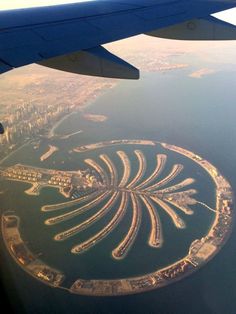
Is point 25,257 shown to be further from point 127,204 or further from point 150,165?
point 150,165

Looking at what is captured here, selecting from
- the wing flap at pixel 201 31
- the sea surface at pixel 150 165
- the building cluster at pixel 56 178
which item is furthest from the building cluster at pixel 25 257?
the wing flap at pixel 201 31

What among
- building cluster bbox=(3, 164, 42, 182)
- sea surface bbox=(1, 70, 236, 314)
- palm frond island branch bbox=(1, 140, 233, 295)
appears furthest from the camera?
building cluster bbox=(3, 164, 42, 182)

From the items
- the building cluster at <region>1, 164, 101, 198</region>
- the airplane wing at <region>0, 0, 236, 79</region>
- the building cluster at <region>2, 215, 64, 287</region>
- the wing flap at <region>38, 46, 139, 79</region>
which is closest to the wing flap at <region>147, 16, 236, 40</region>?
the airplane wing at <region>0, 0, 236, 79</region>

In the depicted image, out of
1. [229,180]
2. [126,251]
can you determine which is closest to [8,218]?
[126,251]

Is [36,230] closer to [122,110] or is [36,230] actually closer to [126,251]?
[126,251]

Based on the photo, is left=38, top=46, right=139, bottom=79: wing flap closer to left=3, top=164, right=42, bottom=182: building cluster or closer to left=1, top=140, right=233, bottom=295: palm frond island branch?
left=1, top=140, right=233, bottom=295: palm frond island branch
